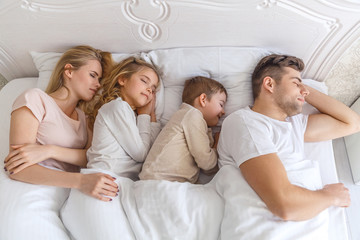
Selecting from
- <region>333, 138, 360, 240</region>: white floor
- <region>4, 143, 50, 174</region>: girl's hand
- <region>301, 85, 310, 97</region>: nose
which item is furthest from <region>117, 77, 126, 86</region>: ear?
<region>333, 138, 360, 240</region>: white floor

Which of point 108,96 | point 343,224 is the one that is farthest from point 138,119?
point 343,224

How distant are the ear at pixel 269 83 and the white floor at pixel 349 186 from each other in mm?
762

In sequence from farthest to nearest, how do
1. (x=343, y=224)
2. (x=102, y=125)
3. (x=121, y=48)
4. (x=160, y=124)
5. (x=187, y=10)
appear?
(x=121, y=48), (x=160, y=124), (x=187, y=10), (x=102, y=125), (x=343, y=224)

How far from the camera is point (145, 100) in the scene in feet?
5.04

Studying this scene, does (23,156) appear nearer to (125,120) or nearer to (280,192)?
(125,120)

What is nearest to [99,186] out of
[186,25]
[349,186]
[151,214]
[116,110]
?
[151,214]

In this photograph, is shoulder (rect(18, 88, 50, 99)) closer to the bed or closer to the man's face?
the bed

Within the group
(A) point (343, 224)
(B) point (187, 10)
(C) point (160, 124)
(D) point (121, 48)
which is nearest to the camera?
(A) point (343, 224)

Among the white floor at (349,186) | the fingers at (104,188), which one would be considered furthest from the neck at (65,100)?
the white floor at (349,186)

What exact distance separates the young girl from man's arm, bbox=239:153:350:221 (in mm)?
511

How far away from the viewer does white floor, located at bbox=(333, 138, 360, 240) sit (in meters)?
1.59

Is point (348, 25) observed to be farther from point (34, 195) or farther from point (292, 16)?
point (34, 195)

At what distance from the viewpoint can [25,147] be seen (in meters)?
1.32

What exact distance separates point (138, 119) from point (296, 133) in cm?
75
